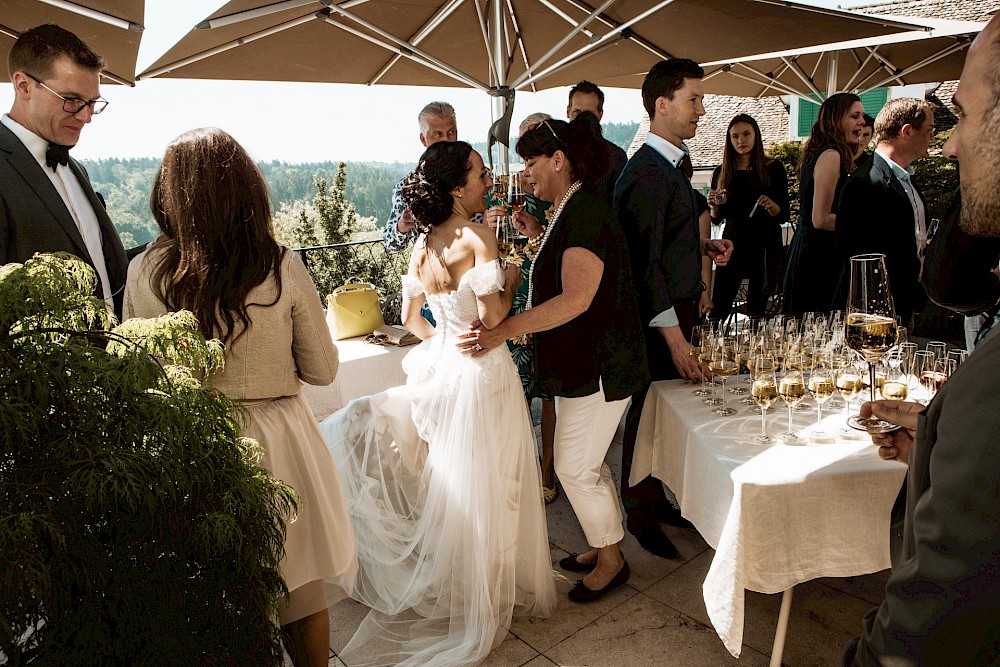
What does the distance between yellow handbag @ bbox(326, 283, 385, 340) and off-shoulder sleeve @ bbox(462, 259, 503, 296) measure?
4.89 ft

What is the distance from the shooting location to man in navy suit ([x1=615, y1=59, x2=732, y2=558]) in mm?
2855

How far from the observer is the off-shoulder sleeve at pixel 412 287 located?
281 cm

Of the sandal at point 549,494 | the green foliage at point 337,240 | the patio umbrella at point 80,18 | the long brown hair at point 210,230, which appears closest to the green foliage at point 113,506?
the long brown hair at point 210,230

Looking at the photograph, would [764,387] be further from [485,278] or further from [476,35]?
[476,35]

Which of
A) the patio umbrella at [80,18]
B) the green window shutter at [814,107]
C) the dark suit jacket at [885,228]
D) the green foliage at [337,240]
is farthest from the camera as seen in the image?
the green window shutter at [814,107]

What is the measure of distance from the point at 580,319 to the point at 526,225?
0.62 metres

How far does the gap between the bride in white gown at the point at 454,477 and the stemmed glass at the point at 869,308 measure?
3.99 feet

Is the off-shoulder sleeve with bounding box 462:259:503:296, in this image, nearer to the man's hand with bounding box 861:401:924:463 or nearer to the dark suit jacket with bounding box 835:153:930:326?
the man's hand with bounding box 861:401:924:463

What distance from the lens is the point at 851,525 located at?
73.6 inches

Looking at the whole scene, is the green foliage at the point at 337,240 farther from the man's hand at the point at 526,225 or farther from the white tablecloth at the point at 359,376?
the man's hand at the point at 526,225

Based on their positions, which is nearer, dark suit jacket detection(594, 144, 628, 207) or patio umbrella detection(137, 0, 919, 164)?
dark suit jacket detection(594, 144, 628, 207)

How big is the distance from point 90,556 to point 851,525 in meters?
1.80

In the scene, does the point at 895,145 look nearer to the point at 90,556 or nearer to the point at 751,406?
the point at 751,406

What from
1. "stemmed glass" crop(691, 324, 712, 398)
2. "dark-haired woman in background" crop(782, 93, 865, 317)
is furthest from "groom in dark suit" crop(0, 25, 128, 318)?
"dark-haired woman in background" crop(782, 93, 865, 317)
